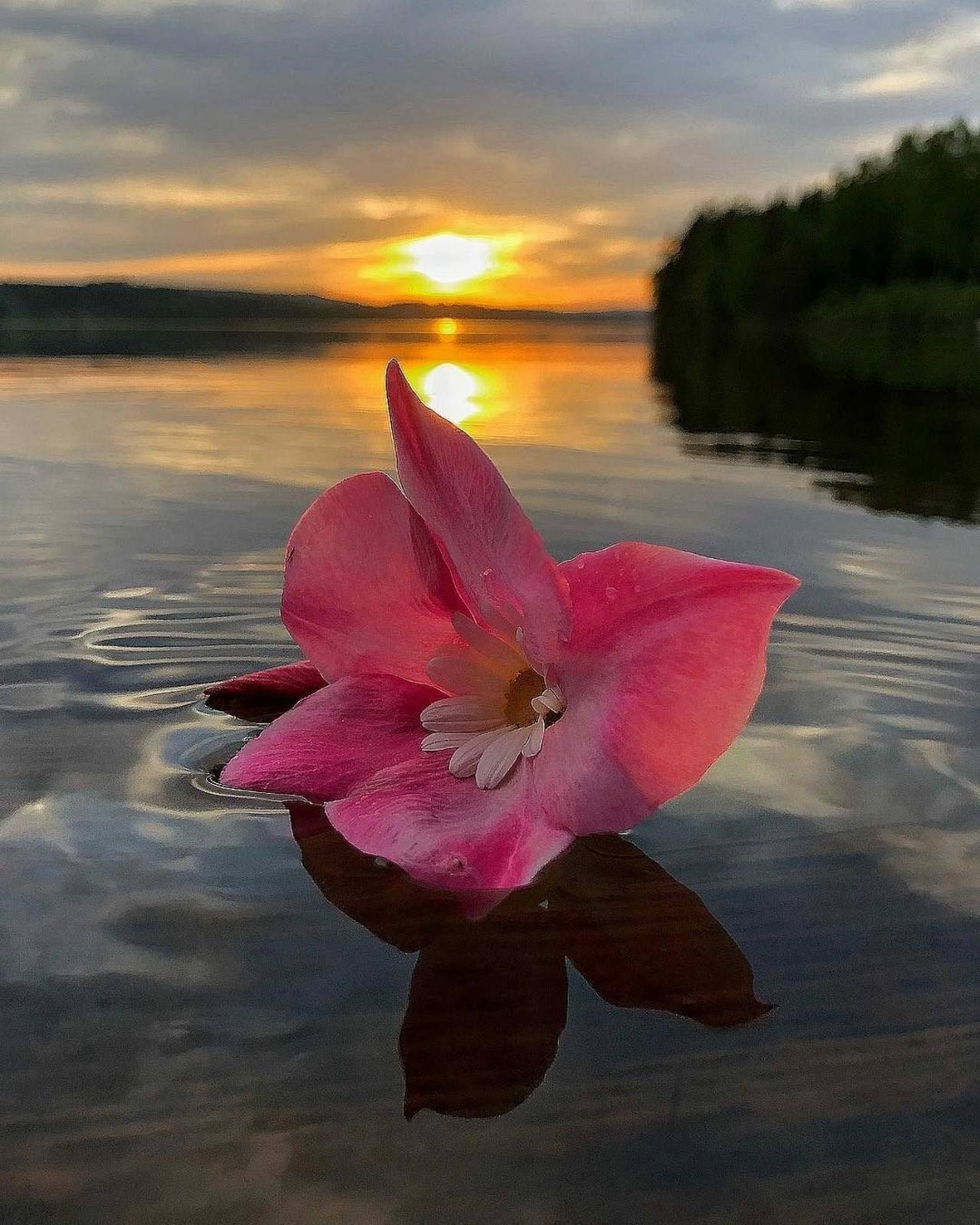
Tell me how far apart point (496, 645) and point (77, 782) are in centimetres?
50

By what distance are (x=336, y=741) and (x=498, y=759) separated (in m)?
0.22

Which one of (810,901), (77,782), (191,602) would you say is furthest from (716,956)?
(191,602)

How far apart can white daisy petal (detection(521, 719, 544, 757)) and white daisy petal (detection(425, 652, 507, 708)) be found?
0.45 ft

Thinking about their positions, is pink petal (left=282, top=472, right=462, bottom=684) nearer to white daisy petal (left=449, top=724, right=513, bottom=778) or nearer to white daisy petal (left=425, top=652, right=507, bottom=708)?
white daisy petal (left=425, top=652, right=507, bottom=708)

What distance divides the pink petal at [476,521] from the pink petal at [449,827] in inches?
6.0

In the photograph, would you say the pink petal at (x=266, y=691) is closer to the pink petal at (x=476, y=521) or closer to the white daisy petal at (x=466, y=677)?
the white daisy petal at (x=466, y=677)

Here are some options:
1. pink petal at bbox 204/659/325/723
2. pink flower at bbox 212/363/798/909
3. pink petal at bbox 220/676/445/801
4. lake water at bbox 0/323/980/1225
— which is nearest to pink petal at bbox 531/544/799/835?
pink flower at bbox 212/363/798/909

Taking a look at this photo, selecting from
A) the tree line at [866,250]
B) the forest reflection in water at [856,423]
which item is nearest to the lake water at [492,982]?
the forest reflection in water at [856,423]

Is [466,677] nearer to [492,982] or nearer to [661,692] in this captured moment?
[661,692]

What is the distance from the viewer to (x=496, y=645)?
1245 millimetres

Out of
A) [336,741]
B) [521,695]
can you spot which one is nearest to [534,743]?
[521,695]

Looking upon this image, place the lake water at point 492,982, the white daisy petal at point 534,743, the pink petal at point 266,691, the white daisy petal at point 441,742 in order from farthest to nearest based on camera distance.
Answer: the pink petal at point 266,691 → the white daisy petal at point 441,742 → the white daisy petal at point 534,743 → the lake water at point 492,982

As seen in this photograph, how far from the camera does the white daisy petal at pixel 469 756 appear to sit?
1.15 m

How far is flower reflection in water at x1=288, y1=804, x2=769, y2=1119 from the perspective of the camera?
2.68 ft
